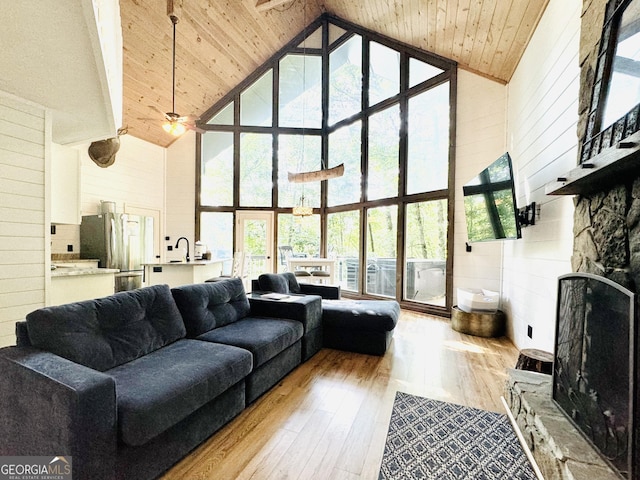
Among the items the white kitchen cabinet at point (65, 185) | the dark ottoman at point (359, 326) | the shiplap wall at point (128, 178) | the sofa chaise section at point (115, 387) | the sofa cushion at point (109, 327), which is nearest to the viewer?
the sofa chaise section at point (115, 387)

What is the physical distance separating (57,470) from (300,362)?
76.5 inches

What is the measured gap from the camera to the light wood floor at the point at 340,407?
5.29 ft

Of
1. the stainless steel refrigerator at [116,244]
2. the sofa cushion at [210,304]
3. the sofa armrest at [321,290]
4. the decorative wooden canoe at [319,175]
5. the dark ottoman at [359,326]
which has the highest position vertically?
the decorative wooden canoe at [319,175]

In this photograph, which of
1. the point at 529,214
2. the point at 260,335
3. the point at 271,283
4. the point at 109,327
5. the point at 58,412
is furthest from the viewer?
the point at 271,283

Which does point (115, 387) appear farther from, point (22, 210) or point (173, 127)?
point (173, 127)

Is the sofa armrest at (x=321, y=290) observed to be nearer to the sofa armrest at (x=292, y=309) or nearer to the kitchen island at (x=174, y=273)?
the sofa armrest at (x=292, y=309)

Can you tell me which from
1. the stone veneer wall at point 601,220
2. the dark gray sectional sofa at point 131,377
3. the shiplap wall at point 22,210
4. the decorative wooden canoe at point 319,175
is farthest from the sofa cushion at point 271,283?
the stone veneer wall at point 601,220

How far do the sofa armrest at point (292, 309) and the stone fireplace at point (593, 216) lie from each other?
176 centimetres

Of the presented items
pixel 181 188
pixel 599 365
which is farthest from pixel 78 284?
pixel 599 365

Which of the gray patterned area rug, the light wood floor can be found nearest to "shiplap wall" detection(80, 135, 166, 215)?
the light wood floor

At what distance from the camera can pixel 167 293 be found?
2311 millimetres

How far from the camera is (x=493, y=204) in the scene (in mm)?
3279

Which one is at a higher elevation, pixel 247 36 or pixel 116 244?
pixel 247 36

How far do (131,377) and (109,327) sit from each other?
1.41 feet
